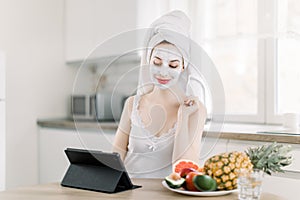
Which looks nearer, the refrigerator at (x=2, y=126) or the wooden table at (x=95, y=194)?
the wooden table at (x=95, y=194)

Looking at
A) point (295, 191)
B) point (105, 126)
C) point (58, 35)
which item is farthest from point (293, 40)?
point (58, 35)

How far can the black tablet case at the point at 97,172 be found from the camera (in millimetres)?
1649

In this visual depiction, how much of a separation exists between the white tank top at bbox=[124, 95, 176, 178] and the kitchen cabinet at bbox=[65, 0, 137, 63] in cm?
137

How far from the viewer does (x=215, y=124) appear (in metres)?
1.88

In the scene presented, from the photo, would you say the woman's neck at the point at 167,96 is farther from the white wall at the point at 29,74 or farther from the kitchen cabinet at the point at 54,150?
the white wall at the point at 29,74

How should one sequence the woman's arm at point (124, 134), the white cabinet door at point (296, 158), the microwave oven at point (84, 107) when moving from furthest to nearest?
the microwave oven at point (84, 107) < the white cabinet door at point (296, 158) < the woman's arm at point (124, 134)

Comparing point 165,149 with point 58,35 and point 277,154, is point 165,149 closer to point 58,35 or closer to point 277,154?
point 277,154

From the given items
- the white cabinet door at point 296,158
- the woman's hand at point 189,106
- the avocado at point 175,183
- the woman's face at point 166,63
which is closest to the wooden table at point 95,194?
the avocado at point 175,183

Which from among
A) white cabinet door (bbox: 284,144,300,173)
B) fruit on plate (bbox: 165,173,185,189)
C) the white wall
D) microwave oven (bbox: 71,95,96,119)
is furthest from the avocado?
the white wall

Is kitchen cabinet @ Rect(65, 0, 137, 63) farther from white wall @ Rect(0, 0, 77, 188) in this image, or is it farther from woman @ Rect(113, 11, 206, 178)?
woman @ Rect(113, 11, 206, 178)

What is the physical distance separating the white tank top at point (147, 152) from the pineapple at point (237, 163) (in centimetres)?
40

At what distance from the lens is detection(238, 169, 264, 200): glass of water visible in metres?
1.45

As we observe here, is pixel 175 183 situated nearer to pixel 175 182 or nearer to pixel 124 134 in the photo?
pixel 175 182

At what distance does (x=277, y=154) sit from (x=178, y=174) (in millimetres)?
340
